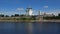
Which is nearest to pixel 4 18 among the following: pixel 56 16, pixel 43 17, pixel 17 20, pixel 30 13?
pixel 17 20

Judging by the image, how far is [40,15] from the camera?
128 metres

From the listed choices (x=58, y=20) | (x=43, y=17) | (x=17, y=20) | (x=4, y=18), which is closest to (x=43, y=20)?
(x=43, y=17)

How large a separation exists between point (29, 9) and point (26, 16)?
14.9m

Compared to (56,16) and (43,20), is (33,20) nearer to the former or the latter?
(43,20)

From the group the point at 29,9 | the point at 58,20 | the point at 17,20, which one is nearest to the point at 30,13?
the point at 29,9

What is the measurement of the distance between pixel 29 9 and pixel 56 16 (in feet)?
82.9

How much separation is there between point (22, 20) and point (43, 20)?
593 inches

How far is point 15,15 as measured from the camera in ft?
404

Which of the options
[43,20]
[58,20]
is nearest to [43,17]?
[43,20]

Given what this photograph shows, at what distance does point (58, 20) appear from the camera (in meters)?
125

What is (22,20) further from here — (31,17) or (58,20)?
(58,20)

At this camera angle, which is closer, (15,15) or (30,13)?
(15,15)

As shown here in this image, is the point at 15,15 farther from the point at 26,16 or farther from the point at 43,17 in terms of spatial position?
the point at 43,17

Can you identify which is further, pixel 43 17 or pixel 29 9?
pixel 29 9
